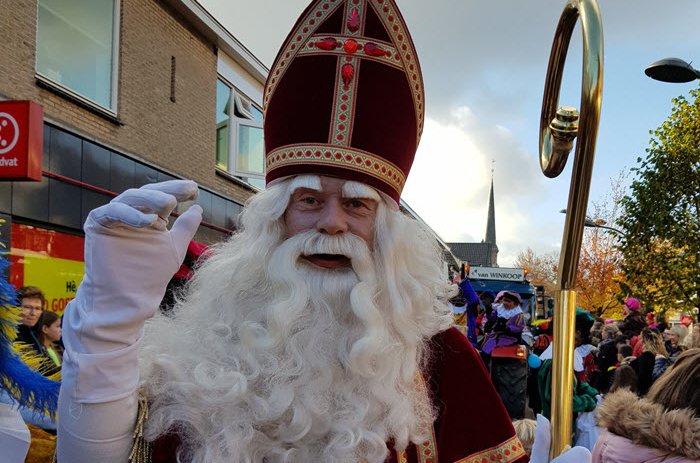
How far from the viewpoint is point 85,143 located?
845cm

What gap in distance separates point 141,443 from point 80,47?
8.36m

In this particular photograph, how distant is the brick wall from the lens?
741cm

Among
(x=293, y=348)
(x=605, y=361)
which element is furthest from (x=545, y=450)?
(x=605, y=361)

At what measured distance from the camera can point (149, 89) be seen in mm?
10008

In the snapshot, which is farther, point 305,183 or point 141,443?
point 305,183

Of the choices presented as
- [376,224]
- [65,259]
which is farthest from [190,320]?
[65,259]

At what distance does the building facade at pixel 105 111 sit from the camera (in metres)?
7.44

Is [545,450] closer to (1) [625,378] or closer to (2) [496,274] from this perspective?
(1) [625,378]

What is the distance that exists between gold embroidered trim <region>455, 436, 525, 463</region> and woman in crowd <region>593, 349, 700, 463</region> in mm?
623

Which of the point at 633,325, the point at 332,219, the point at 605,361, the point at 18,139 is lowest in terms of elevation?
the point at 605,361

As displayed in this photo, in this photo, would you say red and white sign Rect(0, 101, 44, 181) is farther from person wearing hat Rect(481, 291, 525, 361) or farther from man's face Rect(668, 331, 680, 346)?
man's face Rect(668, 331, 680, 346)

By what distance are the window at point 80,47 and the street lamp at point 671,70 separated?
6881mm

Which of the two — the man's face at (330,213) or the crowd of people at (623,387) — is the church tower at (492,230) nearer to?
the crowd of people at (623,387)

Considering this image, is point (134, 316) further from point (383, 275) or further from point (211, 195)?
point (211, 195)
